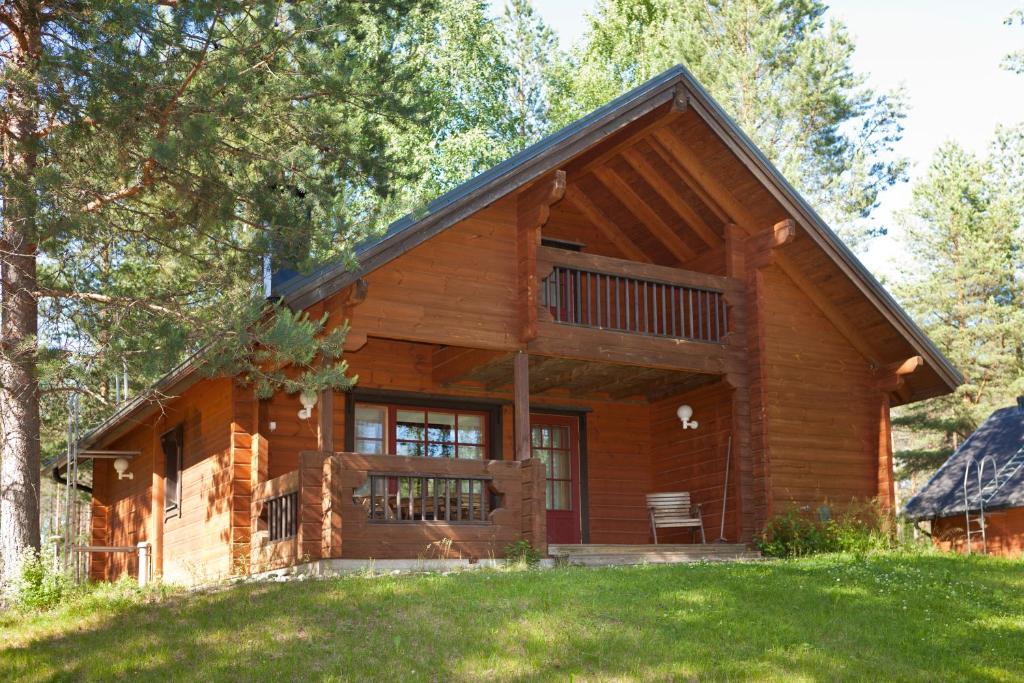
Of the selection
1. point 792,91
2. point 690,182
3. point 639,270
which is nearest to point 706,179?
point 690,182

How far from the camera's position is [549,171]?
1346cm

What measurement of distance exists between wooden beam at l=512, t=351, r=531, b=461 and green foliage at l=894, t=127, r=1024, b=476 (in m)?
16.6

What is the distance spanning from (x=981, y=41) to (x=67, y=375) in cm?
2049

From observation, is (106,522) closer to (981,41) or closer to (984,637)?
(984,637)

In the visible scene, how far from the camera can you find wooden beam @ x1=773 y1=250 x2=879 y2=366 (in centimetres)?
1563

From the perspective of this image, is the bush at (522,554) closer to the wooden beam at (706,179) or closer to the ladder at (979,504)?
the wooden beam at (706,179)

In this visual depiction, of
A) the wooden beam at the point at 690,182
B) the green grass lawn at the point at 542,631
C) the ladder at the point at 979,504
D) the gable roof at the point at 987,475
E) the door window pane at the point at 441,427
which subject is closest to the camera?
the green grass lawn at the point at 542,631

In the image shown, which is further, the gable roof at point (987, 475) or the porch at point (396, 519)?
the gable roof at point (987, 475)

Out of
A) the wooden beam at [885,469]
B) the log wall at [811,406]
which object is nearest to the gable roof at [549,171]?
the log wall at [811,406]

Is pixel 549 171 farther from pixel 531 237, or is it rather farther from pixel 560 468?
pixel 560 468

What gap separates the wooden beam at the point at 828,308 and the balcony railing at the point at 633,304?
102 centimetres

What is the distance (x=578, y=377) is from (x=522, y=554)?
11.2 ft

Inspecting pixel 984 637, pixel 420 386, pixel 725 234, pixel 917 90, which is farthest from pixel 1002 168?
pixel 984 637

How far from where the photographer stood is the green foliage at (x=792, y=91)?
29.2m
